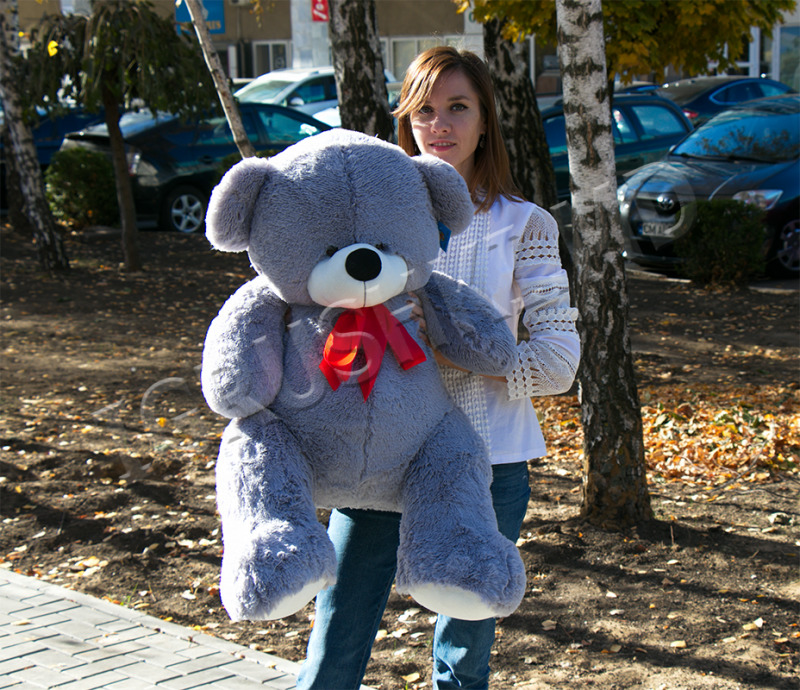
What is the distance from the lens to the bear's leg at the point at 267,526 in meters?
1.93

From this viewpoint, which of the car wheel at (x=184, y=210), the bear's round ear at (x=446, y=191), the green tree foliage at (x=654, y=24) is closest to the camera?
the bear's round ear at (x=446, y=191)

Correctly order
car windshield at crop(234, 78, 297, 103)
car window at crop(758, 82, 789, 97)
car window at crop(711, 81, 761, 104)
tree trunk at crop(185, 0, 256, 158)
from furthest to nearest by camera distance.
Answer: car window at crop(758, 82, 789, 97), car window at crop(711, 81, 761, 104), car windshield at crop(234, 78, 297, 103), tree trunk at crop(185, 0, 256, 158)

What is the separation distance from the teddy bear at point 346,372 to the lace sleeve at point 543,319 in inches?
5.2

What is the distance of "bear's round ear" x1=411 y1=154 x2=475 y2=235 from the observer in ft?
7.35

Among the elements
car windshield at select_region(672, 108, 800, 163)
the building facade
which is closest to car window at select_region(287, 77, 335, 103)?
the building facade

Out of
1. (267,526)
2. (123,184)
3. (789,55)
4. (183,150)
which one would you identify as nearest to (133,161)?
(183,150)

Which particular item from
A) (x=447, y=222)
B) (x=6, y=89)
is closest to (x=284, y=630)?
(x=447, y=222)

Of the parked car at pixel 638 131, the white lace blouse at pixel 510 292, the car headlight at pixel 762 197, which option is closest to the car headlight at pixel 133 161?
the parked car at pixel 638 131

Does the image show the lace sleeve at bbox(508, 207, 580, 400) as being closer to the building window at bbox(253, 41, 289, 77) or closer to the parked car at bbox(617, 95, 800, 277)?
the parked car at bbox(617, 95, 800, 277)

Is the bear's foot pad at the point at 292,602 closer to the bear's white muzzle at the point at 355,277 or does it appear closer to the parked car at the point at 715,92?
the bear's white muzzle at the point at 355,277

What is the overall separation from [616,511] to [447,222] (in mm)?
2650

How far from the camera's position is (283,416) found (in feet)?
7.13

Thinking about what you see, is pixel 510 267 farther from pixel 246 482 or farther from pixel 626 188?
pixel 626 188

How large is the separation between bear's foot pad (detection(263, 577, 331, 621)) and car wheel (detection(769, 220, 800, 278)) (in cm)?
883
